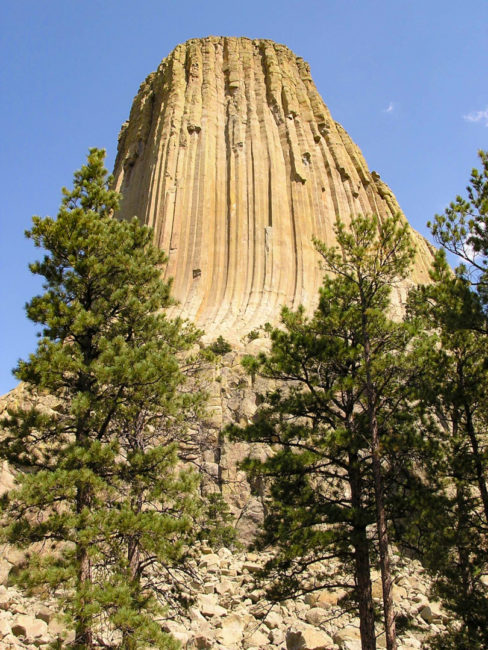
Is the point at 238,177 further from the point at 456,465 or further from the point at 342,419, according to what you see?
the point at 456,465

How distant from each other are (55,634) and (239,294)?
66.1 feet

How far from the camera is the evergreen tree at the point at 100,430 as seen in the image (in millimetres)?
7895

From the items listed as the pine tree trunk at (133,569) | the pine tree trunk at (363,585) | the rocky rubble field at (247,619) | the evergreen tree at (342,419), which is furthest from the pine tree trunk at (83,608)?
the pine tree trunk at (363,585)

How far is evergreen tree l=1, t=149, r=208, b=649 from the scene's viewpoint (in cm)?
789

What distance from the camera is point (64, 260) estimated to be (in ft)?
34.6

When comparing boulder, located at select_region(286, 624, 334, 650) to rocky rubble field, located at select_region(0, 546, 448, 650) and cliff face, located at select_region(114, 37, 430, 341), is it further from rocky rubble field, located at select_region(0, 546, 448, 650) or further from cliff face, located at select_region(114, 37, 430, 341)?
cliff face, located at select_region(114, 37, 430, 341)

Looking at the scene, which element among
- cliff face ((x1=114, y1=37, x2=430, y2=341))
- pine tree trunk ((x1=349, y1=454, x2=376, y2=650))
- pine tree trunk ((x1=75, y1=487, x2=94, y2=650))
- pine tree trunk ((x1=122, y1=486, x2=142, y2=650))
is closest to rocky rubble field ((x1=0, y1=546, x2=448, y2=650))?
pine tree trunk ((x1=122, y1=486, x2=142, y2=650))

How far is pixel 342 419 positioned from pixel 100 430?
14.5ft

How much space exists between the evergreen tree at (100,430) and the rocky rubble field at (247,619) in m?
2.26

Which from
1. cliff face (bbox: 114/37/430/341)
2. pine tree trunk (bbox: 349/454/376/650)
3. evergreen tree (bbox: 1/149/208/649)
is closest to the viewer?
evergreen tree (bbox: 1/149/208/649)

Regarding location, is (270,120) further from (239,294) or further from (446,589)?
(446,589)

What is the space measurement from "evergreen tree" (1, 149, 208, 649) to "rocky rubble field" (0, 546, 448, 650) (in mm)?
2259

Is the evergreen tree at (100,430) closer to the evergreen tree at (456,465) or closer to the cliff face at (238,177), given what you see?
the evergreen tree at (456,465)

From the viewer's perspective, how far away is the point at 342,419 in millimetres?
10070
